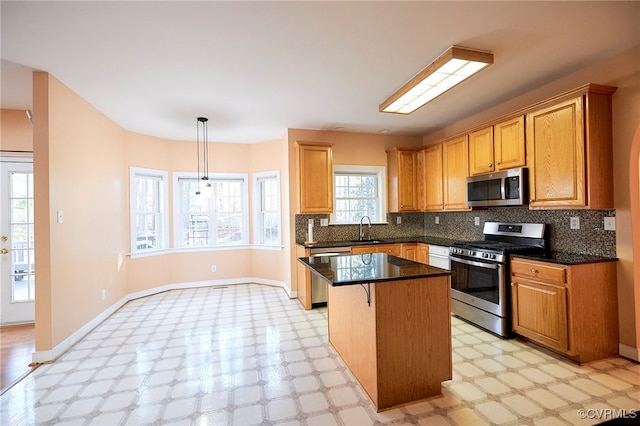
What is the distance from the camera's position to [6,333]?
3453mm

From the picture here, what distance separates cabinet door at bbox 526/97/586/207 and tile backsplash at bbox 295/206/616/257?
1.11ft

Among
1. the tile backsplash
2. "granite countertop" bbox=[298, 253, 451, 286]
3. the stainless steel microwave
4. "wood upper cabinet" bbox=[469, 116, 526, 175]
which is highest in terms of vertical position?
"wood upper cabinet" bbox=[469, 116, 526, 175]

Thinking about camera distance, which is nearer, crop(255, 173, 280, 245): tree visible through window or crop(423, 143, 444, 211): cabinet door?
crop(423, 143, 444, 211): cabinet door

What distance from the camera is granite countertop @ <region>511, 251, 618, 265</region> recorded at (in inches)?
99.1

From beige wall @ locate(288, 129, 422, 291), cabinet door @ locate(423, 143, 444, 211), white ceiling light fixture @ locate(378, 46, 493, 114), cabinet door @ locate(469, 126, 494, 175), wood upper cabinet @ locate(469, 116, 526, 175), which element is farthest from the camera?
beige wall @ locate(288, 129, 422, 291)

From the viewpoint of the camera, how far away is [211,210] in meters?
5.60

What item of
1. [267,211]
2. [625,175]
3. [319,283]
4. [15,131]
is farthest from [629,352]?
[15,131]

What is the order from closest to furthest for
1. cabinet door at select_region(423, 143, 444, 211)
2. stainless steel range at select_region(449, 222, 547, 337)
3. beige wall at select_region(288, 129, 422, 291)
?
stainless steel range at select_region(449, 222, 547, 337) → cabinet door at select_region(423, 143, 444, 211) → beige wall at select_region(288, 129, 422, 291)

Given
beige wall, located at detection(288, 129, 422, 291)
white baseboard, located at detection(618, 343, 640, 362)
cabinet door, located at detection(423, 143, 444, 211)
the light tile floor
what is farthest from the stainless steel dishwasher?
white baseboard, located at detection(618, 343, 640, 362)

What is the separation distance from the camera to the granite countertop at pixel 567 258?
252 cm

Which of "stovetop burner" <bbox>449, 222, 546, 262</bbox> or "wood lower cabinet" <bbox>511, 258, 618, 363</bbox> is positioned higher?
"stovetop burner" <bbox>449, 222, 546, 262</bbox>

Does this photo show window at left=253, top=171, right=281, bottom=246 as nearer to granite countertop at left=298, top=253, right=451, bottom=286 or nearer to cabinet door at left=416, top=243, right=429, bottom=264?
cabinet door at left=416, top=243, right=429, bottom=264

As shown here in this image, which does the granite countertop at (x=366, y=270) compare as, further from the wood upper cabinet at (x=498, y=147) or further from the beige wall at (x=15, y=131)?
the beige wall at (x=15, y=131)

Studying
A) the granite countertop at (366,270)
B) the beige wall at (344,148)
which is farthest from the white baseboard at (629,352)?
the beige wall at (344,148)
